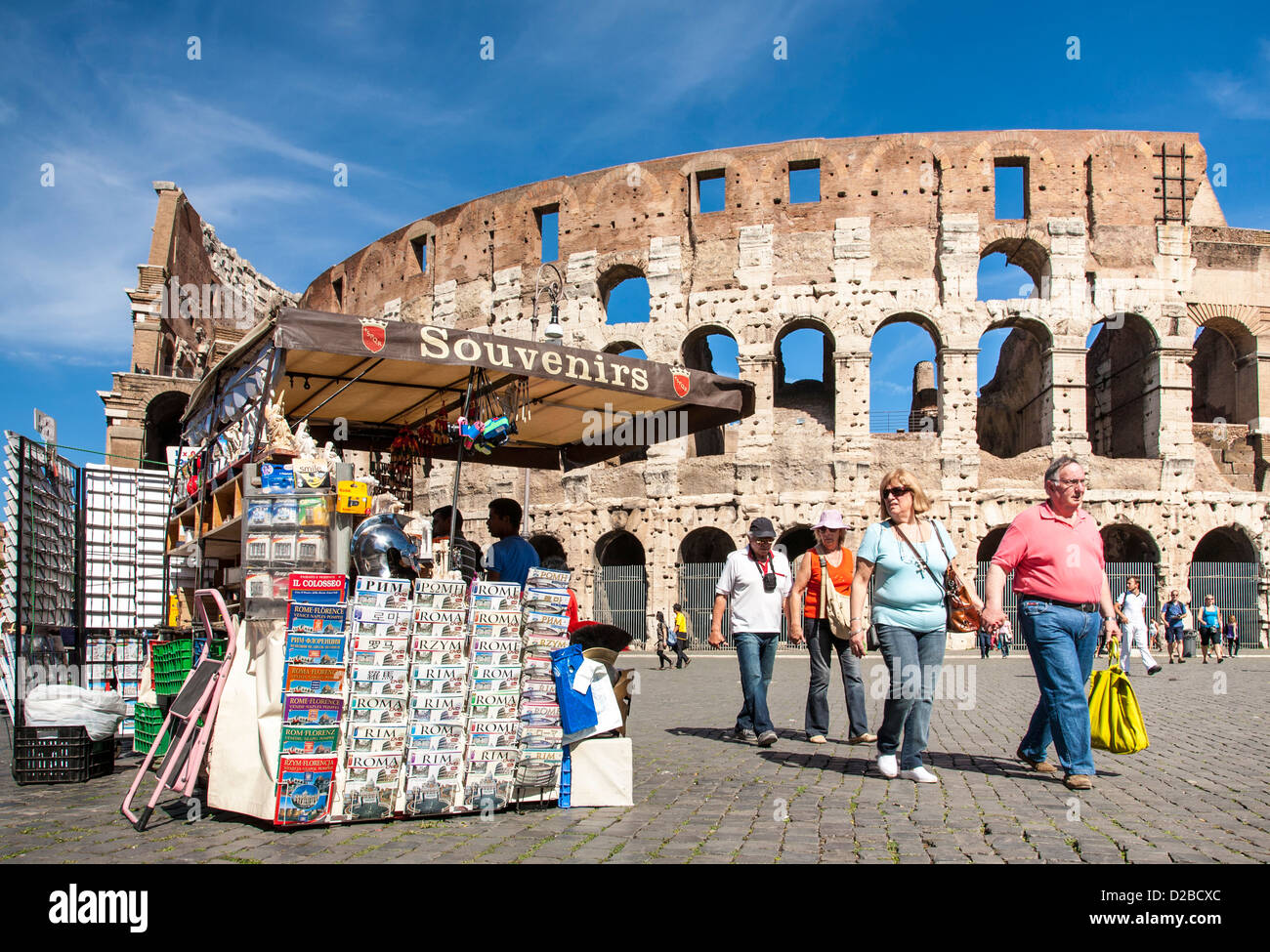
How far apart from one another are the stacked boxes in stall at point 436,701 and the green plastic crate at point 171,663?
226 cm

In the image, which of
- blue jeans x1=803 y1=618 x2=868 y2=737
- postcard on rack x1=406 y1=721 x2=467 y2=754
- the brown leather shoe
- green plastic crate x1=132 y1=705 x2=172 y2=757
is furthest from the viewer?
blue jeans x1=803 y1=618 x2=868 y2=737

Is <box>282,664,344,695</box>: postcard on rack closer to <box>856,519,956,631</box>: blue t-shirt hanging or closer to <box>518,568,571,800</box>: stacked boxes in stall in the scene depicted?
<box>518,568,571,800</box>: stacked boxes in stall

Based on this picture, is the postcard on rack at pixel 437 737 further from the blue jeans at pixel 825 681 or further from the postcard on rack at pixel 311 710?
the blue jeans at pixel 825 681

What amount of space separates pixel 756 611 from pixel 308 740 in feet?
11.6

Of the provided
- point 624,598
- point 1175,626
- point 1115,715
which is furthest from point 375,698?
point 624,598

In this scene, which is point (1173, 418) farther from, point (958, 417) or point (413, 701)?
point (413, 701)

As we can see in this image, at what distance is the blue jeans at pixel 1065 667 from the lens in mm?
5062

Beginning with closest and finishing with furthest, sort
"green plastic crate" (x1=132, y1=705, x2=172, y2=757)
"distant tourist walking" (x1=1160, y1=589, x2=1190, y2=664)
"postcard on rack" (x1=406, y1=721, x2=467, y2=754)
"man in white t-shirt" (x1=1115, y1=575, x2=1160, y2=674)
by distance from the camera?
"postcard on rack" (x1=406, y1=721, x2=467, y2=754) < "green plastic crate" (x1=132, y1=705, x2=172, y2=757) < "man in white t-shirt" (x1=1115, y1=575, x2=1160, y2=674) < "distant tourist walking" (x1=1160, y1=589, x2=1190, y2=664)

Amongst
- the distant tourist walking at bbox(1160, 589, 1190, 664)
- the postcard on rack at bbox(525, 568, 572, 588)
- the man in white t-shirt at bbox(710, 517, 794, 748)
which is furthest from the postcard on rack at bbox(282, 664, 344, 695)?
the distant tourist walking at bbox(1160, 589, 1190, 664)

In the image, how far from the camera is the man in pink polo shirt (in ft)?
16.6

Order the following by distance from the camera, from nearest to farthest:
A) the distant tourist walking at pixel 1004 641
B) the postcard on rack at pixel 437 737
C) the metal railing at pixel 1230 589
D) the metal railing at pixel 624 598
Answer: the postcard on rack at pixel 437 737, the distant tourist walking at pixel 1004 641, the metal railing at pixel 1230 589, the metal railing at pixel 624 598

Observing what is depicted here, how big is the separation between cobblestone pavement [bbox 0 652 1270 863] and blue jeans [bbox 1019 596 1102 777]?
0.24 meters

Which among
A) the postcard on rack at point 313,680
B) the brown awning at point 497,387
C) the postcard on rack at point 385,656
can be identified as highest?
the brown awning at point 497,387

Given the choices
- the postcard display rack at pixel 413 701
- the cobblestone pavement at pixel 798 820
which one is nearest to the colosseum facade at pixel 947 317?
the cobblestone pavement at pixel 798 820
